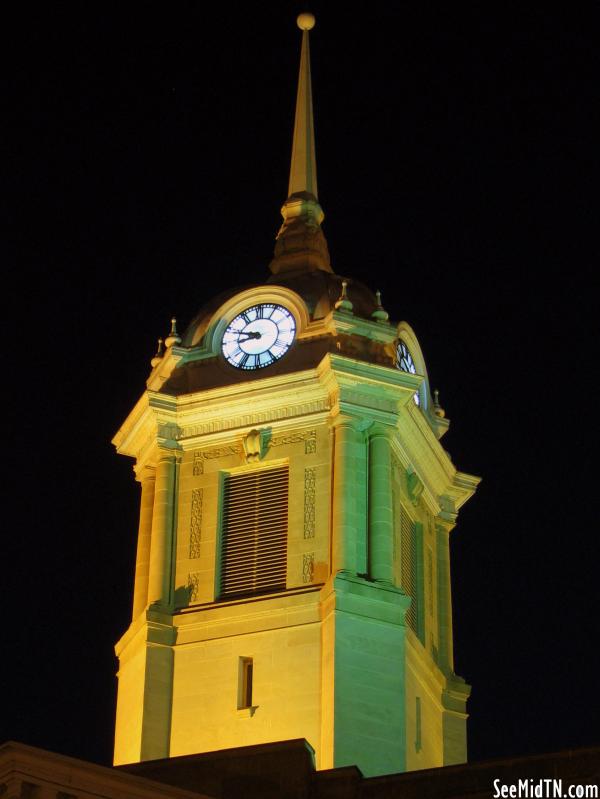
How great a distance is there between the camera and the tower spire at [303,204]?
68938mm

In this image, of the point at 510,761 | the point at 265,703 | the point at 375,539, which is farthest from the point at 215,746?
the point at 510,761

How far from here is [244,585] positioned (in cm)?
6169

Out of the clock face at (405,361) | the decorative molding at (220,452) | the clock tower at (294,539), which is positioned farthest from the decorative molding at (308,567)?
the clock face at (405,361)

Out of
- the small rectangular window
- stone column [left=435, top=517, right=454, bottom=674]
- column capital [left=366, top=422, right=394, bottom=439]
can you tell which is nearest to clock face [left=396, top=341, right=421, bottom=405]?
column capital [left=366, top=422, right=394, bottom=439]

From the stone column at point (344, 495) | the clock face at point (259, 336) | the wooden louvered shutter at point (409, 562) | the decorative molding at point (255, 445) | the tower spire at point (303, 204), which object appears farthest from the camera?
the tower spire at point (303, 204)

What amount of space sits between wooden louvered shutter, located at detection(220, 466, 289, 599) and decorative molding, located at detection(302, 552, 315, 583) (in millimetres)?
544

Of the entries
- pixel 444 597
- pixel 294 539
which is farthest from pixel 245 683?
pixel 444 597

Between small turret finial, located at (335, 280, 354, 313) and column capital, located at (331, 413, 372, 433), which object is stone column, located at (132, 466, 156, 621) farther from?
small turret finial, located at (335, 280, 354, 313)

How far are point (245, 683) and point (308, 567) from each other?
2.99 m

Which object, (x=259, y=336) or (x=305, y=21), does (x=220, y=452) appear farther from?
(x=305, y=21)

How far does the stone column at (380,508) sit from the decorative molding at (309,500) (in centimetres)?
131

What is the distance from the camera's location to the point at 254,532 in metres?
62.3

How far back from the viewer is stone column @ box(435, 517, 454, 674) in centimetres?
6481

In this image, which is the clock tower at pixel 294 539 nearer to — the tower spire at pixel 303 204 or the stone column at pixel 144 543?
the stone column at pixel 144 543
